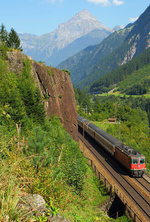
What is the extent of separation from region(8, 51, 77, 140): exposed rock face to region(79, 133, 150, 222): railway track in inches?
365

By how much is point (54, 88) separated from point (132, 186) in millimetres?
20279

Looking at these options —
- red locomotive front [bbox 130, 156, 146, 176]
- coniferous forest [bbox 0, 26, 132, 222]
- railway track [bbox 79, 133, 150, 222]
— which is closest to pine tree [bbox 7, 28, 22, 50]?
coniferous forest [bbox 0, 26, 132, 222]

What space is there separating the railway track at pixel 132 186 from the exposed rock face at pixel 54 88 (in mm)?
9264

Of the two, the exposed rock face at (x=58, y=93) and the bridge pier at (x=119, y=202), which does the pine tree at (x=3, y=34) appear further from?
the bridge pier at (x=119, y=202)

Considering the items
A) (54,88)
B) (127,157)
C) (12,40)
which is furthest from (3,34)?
(127,157)

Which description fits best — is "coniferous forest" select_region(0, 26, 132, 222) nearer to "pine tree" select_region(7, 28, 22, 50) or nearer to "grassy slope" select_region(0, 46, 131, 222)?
"grassy slope" select_region(0, 46, 131, 222)

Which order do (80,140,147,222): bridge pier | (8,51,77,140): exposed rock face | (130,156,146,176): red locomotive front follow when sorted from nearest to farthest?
(80,140,147,222): bridge pier < (130,156,146,176): red locomotive front < (8,51,77,140): exposed rock face

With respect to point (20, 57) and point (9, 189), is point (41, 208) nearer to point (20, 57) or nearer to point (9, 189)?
point (9, 189)

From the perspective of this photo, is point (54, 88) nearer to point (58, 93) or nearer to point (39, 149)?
point (58, 93)

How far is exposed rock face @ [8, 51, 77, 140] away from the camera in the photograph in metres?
30.8

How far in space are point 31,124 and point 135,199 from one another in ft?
46.6

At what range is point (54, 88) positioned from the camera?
37406 millimetres

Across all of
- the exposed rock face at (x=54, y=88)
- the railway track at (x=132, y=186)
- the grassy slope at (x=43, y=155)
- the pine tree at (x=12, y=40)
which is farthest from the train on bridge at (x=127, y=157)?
the pine tree at (x=12, y=40)

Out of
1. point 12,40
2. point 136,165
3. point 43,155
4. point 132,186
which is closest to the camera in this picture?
point 43,155
